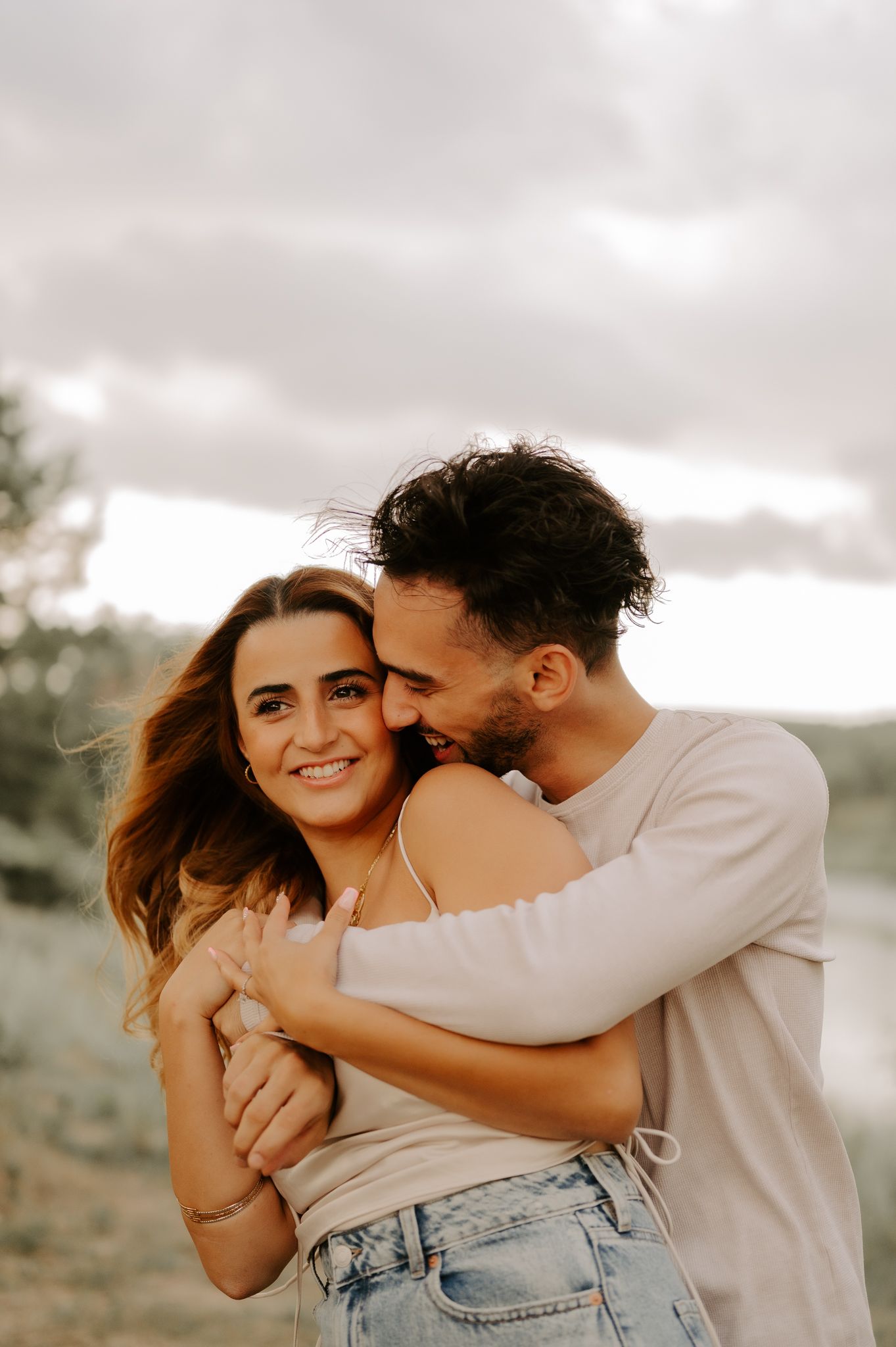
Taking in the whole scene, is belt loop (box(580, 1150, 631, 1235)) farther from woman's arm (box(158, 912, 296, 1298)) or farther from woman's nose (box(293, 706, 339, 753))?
woman's nose (box(293, 706, 339, 753))

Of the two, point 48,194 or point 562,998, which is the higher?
point 48,194

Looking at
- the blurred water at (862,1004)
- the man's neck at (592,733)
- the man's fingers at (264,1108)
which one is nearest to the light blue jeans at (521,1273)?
the man's fingers at (264,1108)

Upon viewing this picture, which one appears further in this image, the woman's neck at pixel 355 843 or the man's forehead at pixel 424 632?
the woman's neck at pixel 355 843

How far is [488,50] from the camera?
9039mm

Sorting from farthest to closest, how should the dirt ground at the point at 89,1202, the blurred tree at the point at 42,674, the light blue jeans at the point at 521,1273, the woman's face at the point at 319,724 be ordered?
the blurred tree at the point at 42,674
the dirt ground at the point at 89,1202
the woman's face at the point at 319,724
the light blue jeans at the point at 521,1273

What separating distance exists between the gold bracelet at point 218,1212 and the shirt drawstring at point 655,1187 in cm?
79

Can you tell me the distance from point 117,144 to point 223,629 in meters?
9.75

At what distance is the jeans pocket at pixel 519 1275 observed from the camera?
1.74 m

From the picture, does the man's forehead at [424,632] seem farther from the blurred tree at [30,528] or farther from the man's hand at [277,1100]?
the blurred tree at [30,528]

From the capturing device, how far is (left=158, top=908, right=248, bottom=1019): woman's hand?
235 centimetres

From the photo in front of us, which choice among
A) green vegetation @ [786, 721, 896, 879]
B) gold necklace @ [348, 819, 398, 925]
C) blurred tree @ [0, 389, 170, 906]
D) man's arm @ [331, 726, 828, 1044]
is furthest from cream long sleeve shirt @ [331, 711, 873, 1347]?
blurred tree @ [0, 389, 170, 906]

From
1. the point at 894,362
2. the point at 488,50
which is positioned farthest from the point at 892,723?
the point at 488,50

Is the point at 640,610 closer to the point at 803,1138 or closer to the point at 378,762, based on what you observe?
the point at 378,762

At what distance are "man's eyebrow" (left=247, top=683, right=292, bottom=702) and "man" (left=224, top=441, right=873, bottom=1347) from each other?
0.25 metres
